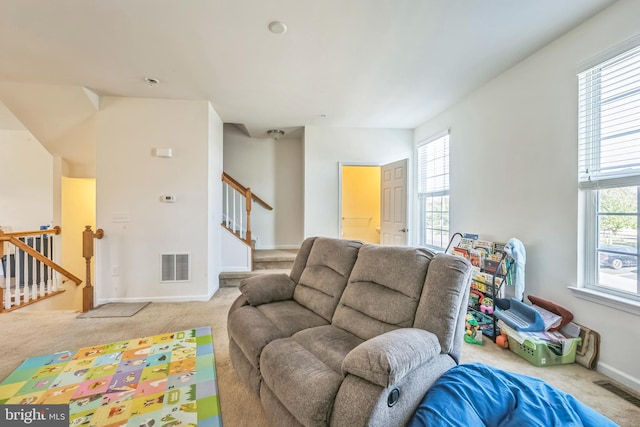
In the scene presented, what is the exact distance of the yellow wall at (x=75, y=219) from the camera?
4.63 m

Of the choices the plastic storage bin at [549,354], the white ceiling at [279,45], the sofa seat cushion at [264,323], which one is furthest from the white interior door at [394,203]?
the sofa seat cushion at [264,323]

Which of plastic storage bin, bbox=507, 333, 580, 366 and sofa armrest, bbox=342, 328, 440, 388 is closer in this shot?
sofa armrest, bbox=342, 328, 440, 388

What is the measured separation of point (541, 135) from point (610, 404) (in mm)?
2118

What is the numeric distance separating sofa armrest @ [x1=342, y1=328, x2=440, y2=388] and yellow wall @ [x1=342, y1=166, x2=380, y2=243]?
5.06 meters

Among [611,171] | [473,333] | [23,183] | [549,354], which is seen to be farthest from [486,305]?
[23,183]

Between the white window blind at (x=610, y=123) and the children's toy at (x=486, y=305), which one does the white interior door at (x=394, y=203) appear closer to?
the children's toy at (x=486, y=305)

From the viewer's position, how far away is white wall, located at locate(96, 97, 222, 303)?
3600 mm

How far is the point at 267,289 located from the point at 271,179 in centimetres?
370

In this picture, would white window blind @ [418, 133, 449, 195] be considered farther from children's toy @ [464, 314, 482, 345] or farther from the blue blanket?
the blue blanket

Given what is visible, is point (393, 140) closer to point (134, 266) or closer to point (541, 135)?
point (541, 135)

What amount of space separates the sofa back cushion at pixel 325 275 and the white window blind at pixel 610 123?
193 cm

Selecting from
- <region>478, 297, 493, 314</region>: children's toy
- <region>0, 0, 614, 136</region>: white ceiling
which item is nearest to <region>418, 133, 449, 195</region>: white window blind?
<region>0, 0, 614, 136</region>: white ceiling

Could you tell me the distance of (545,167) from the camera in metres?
2.53

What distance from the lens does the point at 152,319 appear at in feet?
10.3
